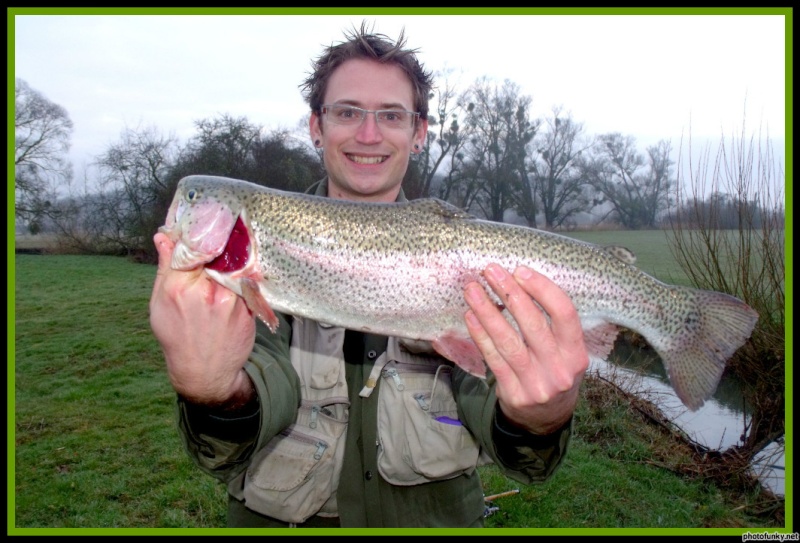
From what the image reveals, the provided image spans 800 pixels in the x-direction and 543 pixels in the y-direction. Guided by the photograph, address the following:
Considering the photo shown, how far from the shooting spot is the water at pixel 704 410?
8.14 meters

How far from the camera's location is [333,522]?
3557mm

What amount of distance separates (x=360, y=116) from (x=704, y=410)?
906 centimetres

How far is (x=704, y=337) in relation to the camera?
3.30 metres

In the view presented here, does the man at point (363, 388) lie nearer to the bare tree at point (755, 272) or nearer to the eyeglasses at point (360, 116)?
the eyeglasses at point (360, 116)

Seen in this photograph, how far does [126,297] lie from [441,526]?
66.0 ft

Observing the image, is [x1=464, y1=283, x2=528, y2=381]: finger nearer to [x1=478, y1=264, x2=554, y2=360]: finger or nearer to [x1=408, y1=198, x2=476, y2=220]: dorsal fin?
[x1=478, y1=264, x2=554, y2=360]: finger

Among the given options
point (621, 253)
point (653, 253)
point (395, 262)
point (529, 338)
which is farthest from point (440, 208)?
point (653, 253)

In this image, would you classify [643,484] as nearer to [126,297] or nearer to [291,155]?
[126,297]

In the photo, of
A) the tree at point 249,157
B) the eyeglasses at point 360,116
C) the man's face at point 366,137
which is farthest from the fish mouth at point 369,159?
the tree at point 249,157

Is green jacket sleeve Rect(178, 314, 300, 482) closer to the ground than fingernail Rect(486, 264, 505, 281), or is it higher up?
closer to the ground

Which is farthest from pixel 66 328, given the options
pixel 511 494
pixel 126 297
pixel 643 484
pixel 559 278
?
pixel 559 278

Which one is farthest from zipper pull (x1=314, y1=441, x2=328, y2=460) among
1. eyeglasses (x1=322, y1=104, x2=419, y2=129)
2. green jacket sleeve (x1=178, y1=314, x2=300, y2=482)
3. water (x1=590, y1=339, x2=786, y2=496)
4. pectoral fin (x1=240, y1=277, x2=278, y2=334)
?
water (x1=590, y1=339, x2=786, y2=496)

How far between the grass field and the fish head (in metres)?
3.93

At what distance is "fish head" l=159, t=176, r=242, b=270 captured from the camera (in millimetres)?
2865
